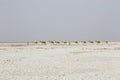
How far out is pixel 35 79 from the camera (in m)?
13.2

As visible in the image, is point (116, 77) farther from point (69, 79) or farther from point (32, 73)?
point (32, 73)

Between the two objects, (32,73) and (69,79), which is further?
(32,73)

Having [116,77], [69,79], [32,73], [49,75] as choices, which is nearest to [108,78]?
[116,77]

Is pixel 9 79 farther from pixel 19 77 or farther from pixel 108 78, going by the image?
pixel 108 78

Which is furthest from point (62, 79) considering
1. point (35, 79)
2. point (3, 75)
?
point (3, 75)

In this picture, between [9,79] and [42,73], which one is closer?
[9,79]

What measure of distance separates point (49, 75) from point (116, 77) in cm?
309

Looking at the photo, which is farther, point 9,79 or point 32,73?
point 32,73

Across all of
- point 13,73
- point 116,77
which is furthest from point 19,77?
point 116,77

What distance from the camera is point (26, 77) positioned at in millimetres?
13727

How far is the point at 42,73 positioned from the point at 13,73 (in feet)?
4.63

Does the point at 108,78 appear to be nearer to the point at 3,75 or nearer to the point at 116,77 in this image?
the point at 116,77

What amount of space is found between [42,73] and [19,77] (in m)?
1.65

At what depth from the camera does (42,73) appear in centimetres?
1509
